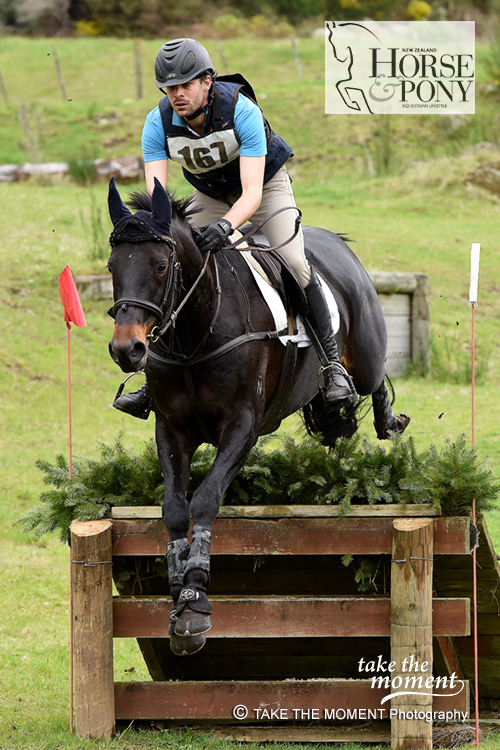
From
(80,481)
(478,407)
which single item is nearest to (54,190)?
(478,407)

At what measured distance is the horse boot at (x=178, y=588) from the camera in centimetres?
329

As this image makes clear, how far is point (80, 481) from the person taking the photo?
4.30 metres

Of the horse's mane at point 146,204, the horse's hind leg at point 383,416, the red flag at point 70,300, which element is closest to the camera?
the horse's mane at point 146,204

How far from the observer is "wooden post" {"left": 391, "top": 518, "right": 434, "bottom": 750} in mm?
3850

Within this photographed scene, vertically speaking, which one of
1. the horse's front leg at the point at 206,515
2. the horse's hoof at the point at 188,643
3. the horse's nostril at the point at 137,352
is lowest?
the horse's hoof at the point at 188,643

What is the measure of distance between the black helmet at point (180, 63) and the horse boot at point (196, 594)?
1.90m

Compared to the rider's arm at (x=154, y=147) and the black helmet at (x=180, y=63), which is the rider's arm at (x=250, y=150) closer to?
the black helmet at (x=180, y=63)

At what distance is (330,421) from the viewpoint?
5.14 meters

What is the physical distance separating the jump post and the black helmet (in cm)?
195

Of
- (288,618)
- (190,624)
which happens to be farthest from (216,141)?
(288,618)

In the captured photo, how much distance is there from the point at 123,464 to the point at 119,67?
32.3 metres

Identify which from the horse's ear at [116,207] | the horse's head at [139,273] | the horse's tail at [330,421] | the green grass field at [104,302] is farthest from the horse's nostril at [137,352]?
the horse's tail at [330,421]

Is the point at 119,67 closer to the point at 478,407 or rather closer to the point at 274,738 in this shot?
the point at 478,407

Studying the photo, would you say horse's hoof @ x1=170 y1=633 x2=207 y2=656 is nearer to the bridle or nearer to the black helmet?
the bridle
